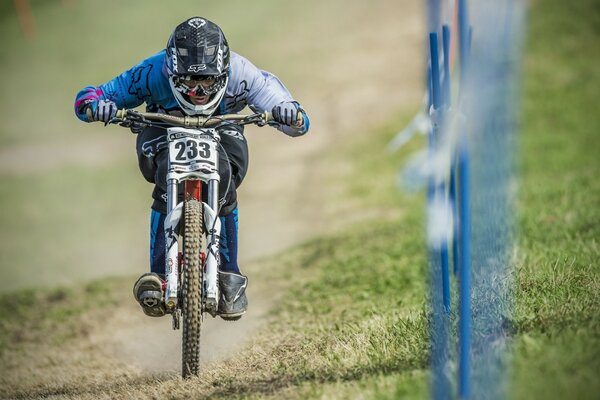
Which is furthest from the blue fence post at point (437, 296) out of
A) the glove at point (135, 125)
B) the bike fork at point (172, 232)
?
the glove at point (135, 125)

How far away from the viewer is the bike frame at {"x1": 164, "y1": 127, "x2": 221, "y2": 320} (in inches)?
212

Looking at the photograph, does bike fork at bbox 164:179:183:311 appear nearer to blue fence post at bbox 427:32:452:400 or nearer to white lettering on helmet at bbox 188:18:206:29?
white lettering on helmet at bbox 188:18:206:29

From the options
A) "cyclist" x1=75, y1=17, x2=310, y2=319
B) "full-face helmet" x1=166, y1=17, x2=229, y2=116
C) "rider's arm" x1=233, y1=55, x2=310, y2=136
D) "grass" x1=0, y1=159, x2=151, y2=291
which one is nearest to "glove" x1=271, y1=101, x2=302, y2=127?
"cyclist" x1=75, y1=17, x2=310, y2=319

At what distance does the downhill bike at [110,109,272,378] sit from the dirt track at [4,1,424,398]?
100cm

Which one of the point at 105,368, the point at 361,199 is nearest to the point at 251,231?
the point at 361,199

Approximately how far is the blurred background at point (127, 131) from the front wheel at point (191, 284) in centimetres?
778

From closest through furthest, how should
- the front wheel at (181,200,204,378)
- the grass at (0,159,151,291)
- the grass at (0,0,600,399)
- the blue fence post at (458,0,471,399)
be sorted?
the blue fence post at (458,0,471,399) → the grass at (0,0,600,399) → the front wheel at (181,200,204,378) → the grass at (0,159,151,291)

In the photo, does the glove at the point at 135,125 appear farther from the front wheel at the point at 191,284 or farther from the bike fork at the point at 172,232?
the front wheel at the point at 191,284

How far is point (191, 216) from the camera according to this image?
5.37m

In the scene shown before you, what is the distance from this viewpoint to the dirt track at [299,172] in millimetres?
7559

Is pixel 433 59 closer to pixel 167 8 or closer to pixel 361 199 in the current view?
pixel 361 199

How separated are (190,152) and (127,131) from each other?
19.3 m

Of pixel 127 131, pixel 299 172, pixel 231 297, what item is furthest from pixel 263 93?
pixel 127 131

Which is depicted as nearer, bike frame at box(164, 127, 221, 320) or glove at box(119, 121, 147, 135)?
bike frame at box(164, 127, 221, 320)
